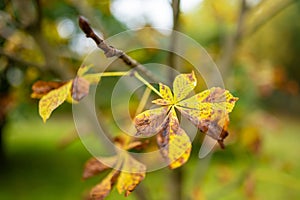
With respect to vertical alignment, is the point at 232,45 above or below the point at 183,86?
below

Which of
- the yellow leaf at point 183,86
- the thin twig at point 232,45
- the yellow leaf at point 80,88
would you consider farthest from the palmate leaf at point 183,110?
the thin twig at point 232,45

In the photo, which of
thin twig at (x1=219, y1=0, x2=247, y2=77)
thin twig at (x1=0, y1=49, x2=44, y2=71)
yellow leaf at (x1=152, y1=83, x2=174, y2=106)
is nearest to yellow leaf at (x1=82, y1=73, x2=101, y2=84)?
yellow leaf at (x1=152, y1=83, x2=174, y2=106)

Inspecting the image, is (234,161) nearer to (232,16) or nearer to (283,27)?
(232,16)

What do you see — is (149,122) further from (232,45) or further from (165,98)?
(232,45)

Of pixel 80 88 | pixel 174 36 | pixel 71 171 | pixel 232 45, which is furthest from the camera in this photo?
pixel 71 171

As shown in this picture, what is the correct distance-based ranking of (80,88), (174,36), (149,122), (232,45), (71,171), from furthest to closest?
1. (71,171)
2. (232,45)
3. (174,36)
4. (80,88)
5. (149,122)

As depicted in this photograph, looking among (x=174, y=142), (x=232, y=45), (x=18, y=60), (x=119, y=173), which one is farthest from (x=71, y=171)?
(x=174, y=142)

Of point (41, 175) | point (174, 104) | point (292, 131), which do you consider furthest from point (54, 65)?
point (292, 131)

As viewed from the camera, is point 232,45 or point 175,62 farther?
point 232,45
